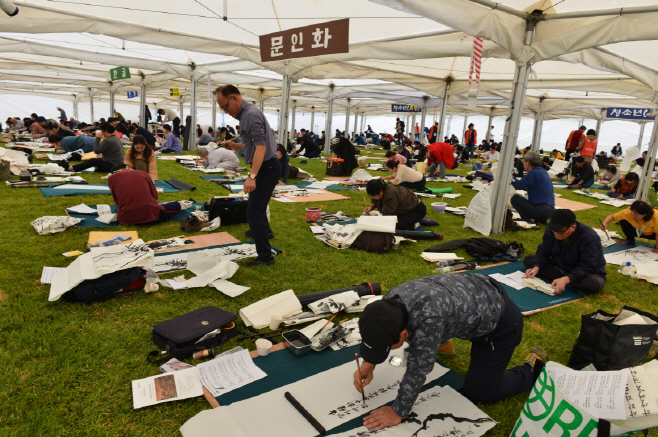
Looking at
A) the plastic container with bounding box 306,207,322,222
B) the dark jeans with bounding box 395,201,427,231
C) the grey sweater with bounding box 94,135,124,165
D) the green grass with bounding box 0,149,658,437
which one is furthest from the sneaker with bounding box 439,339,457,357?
the grey sweater with bounding box 94,135,124,165

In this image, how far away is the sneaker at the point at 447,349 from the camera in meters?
3.02

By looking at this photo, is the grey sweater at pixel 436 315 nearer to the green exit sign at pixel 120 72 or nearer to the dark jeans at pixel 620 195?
the dark jeans at pixel 620 195

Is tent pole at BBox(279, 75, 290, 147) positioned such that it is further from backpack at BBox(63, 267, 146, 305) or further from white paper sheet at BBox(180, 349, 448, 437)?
white paper sheet at BBox(180, 349, 448, 437)

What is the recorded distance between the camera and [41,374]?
2543 mm

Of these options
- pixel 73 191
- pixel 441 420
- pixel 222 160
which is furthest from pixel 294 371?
pixel 222 160

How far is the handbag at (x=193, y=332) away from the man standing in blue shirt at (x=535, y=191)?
6131 millimetres

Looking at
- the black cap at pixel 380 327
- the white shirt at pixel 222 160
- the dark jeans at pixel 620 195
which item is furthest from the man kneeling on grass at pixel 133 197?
the dark jeans at pixel 620 195

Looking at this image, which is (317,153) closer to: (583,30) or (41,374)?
(583,30)

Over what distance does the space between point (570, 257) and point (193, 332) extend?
415 centimetres

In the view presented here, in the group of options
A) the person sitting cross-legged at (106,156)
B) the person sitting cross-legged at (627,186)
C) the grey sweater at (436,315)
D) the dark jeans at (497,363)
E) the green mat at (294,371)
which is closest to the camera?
the grey sweater at (436,315)

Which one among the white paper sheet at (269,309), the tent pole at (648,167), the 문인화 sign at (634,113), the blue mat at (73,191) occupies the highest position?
the 문인화 sign at (634,113)

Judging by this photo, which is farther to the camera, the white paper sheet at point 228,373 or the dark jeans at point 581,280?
the dark jeans at point 581,280

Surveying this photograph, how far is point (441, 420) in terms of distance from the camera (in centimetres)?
235

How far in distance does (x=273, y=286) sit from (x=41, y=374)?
2080mm
